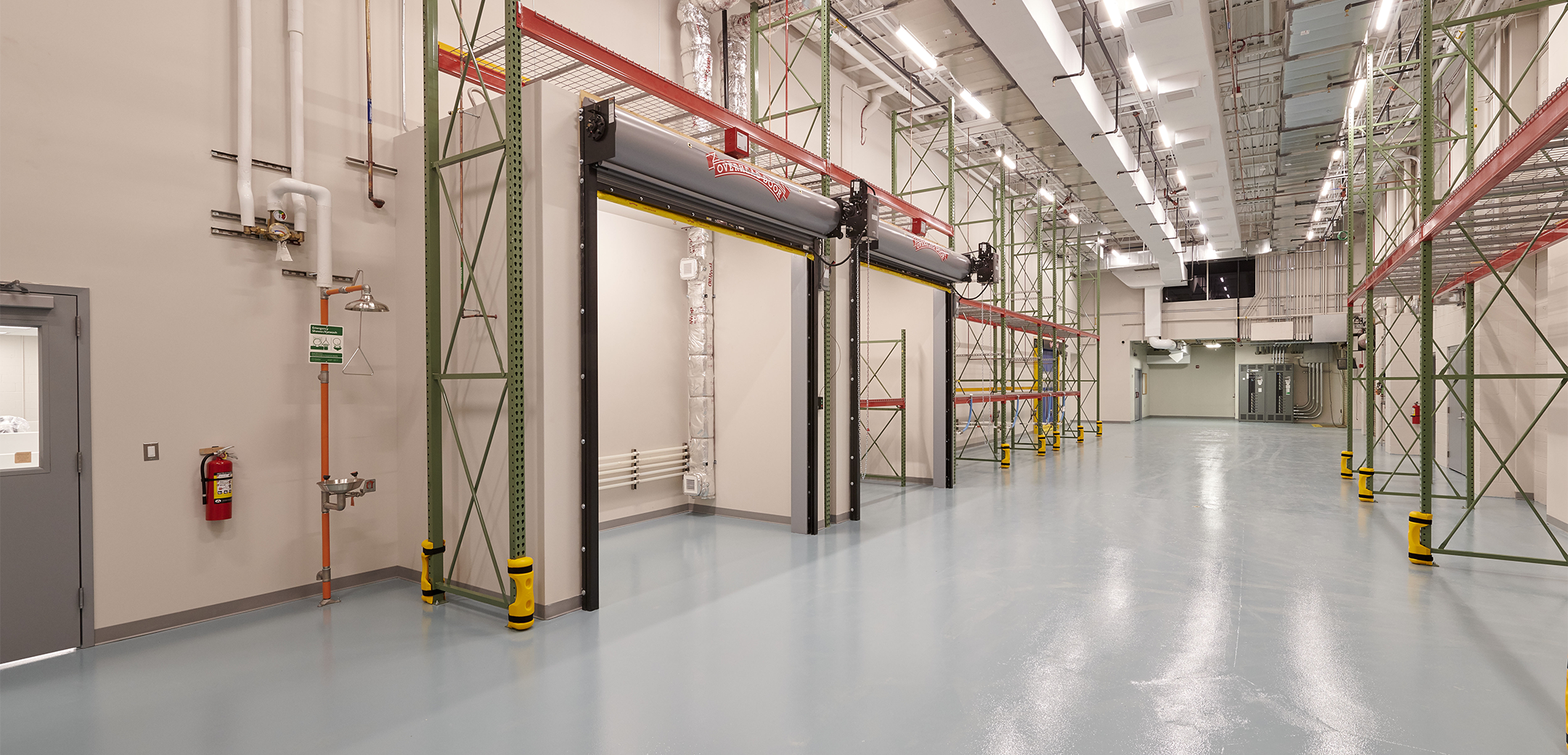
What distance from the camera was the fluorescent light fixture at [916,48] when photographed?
7955 mm

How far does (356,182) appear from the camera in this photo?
4953mm

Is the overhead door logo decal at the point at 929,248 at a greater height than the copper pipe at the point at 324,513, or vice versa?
the overhead door logo decal at the point at 929,248

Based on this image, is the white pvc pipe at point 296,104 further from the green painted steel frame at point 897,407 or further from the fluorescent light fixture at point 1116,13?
the green painted steel frame at point 897,407

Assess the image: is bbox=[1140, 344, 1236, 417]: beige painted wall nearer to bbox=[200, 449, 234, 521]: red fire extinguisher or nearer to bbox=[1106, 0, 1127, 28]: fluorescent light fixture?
bbox=[1106, 0, 1127, 28]: fluorescent light fixture

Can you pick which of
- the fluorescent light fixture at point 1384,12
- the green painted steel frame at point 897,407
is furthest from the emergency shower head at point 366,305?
the fluorescent light fixture at point 1384,12

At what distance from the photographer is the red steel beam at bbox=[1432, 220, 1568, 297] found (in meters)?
5.85

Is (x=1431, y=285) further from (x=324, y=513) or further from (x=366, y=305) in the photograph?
(x=324, y=513)

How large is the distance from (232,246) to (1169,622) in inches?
243

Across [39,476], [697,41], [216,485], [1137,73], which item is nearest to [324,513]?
[216,485]

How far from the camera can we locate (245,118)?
433 centimetres

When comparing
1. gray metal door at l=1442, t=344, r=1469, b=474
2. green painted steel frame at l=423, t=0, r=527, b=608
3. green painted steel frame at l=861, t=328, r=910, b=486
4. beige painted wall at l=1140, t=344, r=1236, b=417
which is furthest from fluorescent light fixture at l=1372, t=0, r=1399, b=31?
beige painted wall at l=1140, t=344, r=1236, b=417

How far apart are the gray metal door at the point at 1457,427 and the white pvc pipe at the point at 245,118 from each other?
525 inches

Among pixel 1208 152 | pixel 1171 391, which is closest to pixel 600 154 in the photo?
pixel 1208 152

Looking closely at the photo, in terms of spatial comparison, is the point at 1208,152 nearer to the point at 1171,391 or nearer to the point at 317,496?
the point at 317,496
